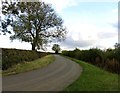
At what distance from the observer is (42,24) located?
2411 inches

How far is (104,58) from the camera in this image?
4012cm

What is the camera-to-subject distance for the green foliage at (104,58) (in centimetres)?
3252

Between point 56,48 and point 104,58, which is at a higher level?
point 56,48

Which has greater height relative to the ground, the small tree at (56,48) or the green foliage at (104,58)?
the small tree at (56,48)

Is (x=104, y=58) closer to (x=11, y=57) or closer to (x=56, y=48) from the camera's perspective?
(x=11, y=57)

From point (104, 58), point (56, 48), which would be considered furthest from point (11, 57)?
point (56, 48)

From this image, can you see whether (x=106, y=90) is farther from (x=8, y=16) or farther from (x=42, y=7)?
(x=42, y=7)

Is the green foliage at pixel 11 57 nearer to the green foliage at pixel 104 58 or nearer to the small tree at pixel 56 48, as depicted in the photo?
the green foliage at pixel 104 58

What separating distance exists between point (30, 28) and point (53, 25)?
556 cm

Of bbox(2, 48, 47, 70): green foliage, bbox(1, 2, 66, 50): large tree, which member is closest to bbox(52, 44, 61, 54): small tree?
bbox(1, 2, 66, 50): large tree

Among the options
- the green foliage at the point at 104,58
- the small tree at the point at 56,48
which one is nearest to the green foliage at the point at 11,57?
the green foliage at the point at 104,58

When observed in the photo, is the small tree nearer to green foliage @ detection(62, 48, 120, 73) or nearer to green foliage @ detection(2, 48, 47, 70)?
green foliage @ detection(62, 48, 120, 73)

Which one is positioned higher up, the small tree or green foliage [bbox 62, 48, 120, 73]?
the small tree

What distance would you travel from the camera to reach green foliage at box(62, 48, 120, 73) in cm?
3252
